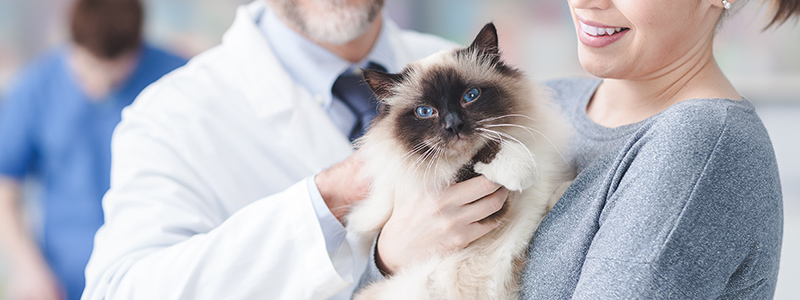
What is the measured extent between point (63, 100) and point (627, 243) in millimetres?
2971

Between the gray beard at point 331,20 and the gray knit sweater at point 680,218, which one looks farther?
the gray beard at point 331,20

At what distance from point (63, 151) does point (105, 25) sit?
683 millimetres

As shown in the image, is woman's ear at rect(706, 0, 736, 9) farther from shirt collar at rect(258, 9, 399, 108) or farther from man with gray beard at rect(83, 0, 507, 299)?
shirt collar at rect(258, 9, 399, 108)

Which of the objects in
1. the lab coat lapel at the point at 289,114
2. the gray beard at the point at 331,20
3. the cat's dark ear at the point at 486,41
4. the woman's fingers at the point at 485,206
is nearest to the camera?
the woman's fingers at the point at 485,206

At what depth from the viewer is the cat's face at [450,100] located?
117cm

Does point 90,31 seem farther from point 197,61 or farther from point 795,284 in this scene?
point 795,284

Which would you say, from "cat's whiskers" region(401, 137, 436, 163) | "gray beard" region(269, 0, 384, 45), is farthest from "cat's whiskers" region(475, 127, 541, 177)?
"gray beard" region(269, 0, 384, 45)

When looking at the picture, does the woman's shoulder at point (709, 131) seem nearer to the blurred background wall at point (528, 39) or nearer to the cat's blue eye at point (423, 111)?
the cat's blue eye at point (423, 111)

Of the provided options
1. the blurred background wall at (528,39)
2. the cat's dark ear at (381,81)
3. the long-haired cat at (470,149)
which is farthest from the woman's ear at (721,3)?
the blurred background wall at (528,39)

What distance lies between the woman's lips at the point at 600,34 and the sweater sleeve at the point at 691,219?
21 cm

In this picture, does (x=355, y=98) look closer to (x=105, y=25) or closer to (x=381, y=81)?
(x=381, y=81)

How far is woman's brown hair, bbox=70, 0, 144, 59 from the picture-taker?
296 cm

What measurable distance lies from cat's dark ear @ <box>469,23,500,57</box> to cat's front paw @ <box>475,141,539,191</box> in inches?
9.9

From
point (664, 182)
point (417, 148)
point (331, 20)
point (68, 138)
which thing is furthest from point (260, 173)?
point (68, 138)
